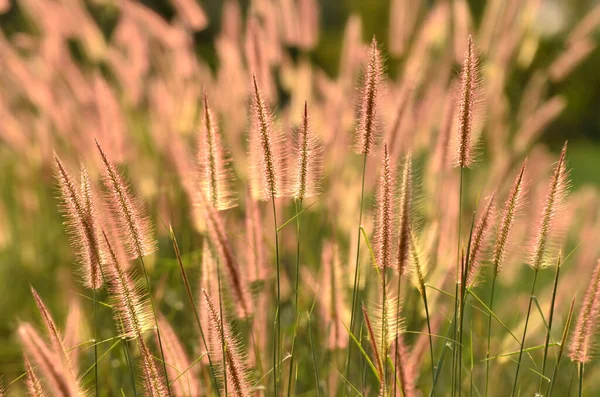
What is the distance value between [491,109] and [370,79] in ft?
5.81

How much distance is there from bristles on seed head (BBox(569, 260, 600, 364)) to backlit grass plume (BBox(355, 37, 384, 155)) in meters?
0.45

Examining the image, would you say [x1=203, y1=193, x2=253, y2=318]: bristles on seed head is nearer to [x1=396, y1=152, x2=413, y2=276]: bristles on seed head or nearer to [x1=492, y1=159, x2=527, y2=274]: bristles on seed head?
[x1=396, y1=152, x2=413, y2=276]: bristles on seed head

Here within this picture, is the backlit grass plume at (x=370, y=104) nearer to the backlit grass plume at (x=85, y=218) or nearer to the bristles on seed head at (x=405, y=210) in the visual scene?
the bristles on seed head at (x=405, y=210)

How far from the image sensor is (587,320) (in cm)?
130

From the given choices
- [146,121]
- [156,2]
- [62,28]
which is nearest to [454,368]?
[62,28]

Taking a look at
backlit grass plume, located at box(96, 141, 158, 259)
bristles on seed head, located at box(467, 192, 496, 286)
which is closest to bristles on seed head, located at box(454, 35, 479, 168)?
bristles on seed head, located at box(467, 192, 496, 286)

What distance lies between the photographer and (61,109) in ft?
9.71

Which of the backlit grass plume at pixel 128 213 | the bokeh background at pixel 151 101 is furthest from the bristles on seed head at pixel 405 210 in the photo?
the bokeh background at pixel 151 101

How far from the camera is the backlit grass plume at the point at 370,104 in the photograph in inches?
52.6

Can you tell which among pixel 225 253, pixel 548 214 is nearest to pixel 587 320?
pixel 548 214

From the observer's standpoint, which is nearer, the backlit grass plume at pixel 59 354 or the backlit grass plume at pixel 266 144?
the backlit grass plume at pixel 59 354

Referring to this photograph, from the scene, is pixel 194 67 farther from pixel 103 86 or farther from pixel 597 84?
pixel 597 84

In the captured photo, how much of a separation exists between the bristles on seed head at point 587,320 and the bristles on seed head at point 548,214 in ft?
0.30

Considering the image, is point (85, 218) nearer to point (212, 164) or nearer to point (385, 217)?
point (212, 164)
